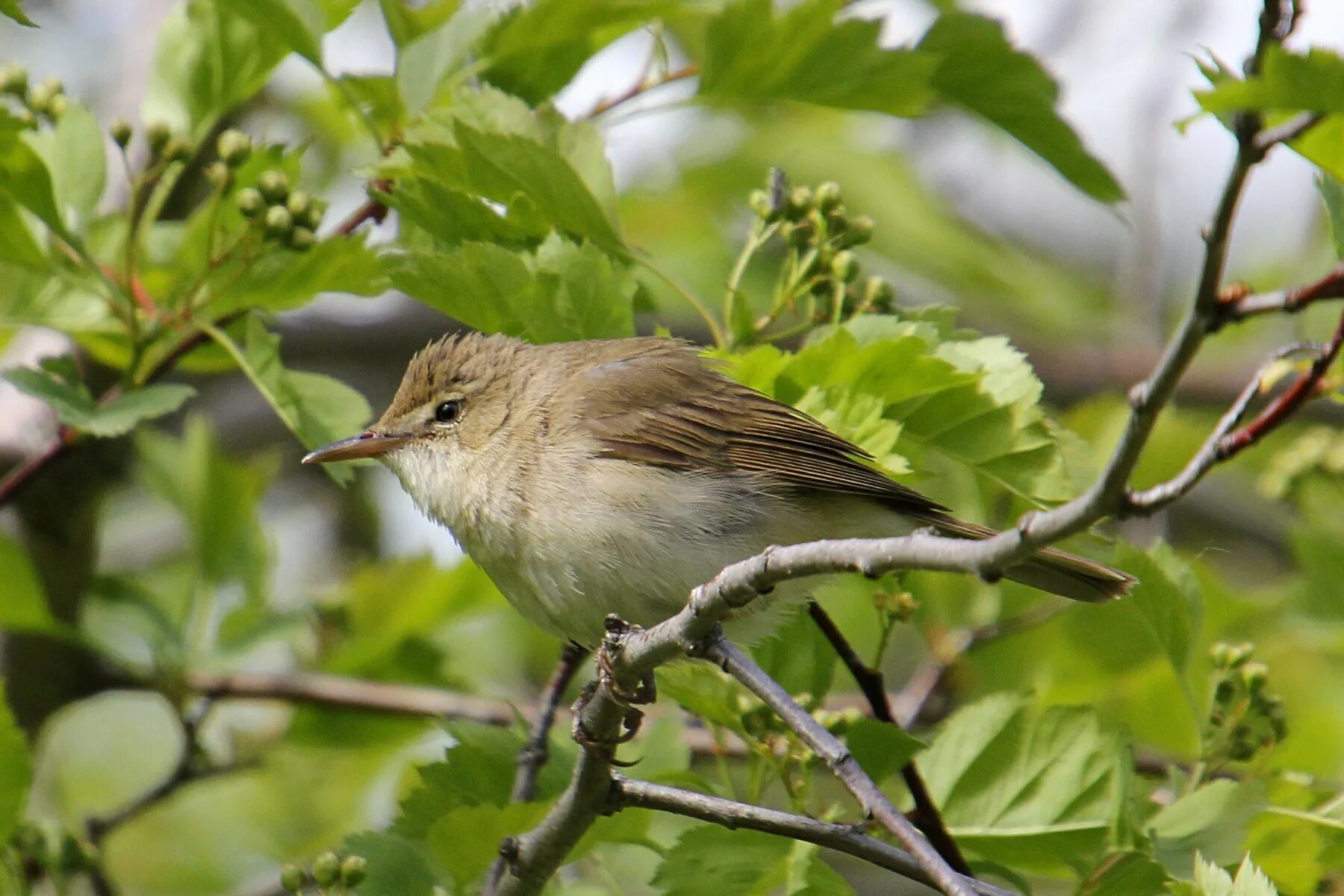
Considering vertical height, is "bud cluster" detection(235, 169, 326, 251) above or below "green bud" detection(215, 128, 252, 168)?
below

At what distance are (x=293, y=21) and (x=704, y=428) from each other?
130cm

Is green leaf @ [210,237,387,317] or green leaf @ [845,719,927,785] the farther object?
green leaf @ [210,237,387,317]

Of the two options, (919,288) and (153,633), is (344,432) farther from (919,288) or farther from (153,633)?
(919,288)

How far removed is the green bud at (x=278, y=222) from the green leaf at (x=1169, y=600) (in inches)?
74.5

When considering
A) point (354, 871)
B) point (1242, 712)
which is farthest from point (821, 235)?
point (354, 871)

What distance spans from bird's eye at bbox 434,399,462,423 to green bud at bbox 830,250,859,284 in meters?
1.13

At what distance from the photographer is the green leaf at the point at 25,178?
9.70 ft

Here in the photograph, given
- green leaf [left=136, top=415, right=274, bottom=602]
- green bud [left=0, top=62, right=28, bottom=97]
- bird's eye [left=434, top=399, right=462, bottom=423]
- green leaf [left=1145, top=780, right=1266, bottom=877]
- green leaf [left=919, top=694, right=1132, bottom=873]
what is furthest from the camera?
green leaf [left=136, top=415, right=274, bottom=602]

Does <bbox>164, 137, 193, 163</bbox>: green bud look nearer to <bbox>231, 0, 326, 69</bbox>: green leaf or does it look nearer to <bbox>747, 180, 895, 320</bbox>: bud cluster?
<bbox>231, 0, 326, 69</bbox>: green leaf

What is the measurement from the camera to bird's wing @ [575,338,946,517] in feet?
10.7

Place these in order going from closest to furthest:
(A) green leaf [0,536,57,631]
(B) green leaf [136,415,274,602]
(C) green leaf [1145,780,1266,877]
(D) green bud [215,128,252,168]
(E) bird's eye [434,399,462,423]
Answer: (C) green leaf [1145,780,1266,877], (D) green bud [215,128,252,168], (E) bird's eye [434,399,462,423], (A) green leaf [0,536,57,631], (B) green leaf [136,415,274,602]

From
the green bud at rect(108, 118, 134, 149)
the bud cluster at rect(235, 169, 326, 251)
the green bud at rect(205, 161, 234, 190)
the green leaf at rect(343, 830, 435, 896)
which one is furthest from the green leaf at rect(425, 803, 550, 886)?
the green bud at rect(108, 118, 134, 149)

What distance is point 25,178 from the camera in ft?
9.76

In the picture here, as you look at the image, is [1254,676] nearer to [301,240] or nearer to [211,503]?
[301,240]
